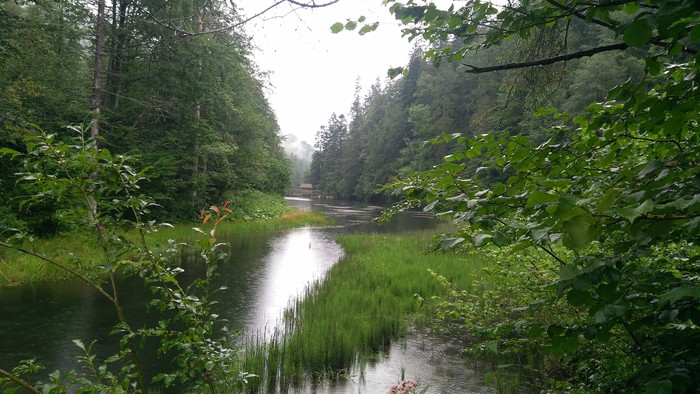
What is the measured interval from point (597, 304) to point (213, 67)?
18.4 meters

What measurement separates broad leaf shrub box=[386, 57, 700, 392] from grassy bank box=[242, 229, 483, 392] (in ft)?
4.89

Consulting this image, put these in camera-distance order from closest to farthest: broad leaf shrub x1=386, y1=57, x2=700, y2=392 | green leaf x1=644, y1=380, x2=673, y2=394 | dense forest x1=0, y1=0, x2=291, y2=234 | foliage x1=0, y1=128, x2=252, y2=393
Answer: broad leaf shrub x1=386, y1=57, x2=700, y2=392 < green leaf x1=644, y1=380, x2=673, y2=394 < foliage x1=0, y1=128, x2=252, y2=393 < dense forest x1=0, y1=0, x2=291, y2=234

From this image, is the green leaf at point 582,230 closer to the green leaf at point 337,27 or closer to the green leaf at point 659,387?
the green leaf at point 659,387

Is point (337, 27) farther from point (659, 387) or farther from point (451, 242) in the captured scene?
point (659, 387)

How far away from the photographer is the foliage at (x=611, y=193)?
3.54 ft

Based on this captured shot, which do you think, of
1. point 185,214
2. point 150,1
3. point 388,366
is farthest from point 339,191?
point 388,366

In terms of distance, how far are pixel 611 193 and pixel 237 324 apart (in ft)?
23.3

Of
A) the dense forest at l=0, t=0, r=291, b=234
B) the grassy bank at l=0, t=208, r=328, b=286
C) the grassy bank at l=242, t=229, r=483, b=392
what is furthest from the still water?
the dense forest at l=0, t=0, r=291, b=234

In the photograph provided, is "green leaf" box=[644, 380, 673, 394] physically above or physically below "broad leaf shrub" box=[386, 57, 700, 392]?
below

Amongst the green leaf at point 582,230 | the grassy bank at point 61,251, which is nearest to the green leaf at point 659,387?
the green leaf at point 582,230

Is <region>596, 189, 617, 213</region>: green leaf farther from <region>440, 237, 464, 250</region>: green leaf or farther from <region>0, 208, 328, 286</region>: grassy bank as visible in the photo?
<region>0, 208, 328, 286</region>: grassy bank

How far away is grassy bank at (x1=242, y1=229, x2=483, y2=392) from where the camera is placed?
5.49 m

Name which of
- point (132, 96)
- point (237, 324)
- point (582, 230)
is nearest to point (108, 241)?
point (582, 230)

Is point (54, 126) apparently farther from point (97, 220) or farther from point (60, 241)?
point (97, 220)
